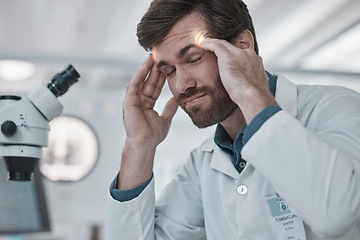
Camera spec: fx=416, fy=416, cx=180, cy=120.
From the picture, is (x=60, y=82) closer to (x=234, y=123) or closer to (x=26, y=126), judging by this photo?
(x=26, y=126)

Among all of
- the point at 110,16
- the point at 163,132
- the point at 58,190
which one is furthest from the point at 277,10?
the point at 163,132

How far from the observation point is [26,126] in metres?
1.17

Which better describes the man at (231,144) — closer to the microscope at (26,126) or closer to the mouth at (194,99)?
the mouth at (194,99)

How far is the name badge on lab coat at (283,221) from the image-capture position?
1.17 meters

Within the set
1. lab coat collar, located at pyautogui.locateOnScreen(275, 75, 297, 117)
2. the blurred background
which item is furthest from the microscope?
the blurred background

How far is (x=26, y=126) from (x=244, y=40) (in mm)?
780

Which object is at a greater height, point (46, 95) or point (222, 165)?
point (46, 95)

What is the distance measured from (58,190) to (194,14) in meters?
2.42

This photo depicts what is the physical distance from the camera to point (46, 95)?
3.94ft

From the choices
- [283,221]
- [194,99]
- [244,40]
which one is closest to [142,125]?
[194,99]

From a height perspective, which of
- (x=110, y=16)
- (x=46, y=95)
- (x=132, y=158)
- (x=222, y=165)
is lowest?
(x=222, y=165)

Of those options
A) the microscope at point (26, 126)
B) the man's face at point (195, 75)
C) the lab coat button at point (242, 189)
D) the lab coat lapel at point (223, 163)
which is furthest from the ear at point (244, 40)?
the microscope at point (26, 126)

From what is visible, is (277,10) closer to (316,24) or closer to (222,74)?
(316,24)

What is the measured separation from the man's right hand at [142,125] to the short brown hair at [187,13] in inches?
5.3
